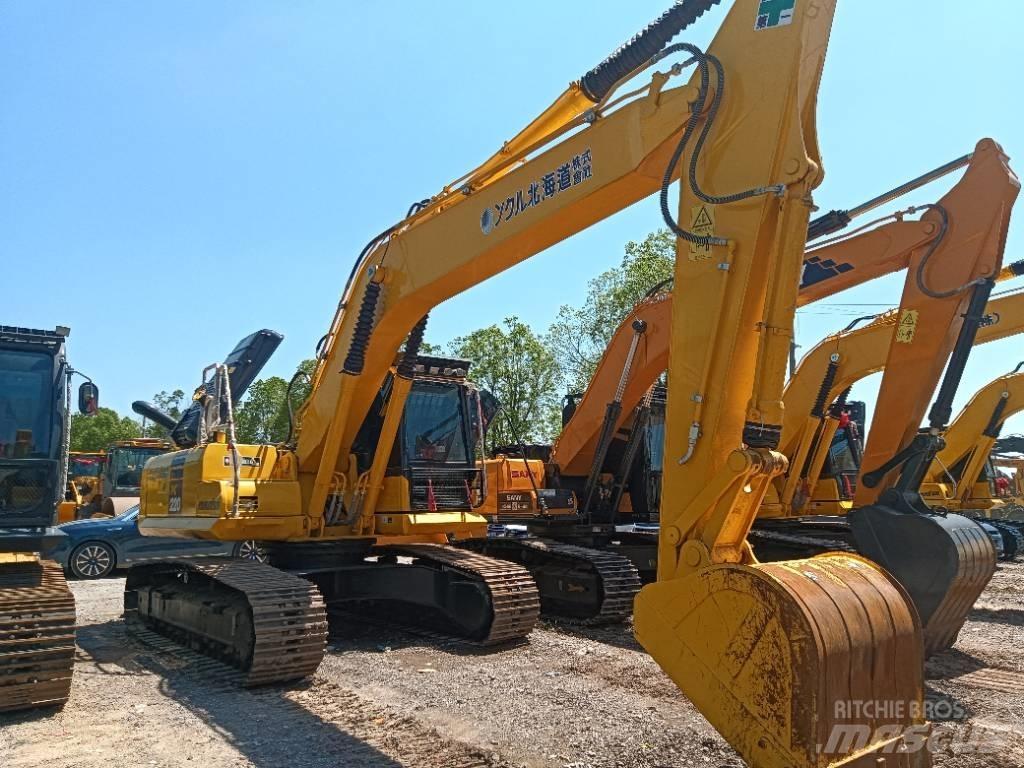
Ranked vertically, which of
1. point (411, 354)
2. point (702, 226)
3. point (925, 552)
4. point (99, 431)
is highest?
point (99, 431)

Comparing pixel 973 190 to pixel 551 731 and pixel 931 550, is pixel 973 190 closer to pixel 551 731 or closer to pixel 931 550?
pixel 931 550

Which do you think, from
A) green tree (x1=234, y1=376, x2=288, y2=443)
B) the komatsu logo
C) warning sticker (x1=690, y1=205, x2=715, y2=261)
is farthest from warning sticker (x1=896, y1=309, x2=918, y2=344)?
green tree (x1=234, y1=376, x2=288, y2=443)

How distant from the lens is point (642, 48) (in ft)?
18.1

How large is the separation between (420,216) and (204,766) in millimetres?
4723

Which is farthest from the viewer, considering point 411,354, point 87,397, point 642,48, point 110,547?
point 110,547

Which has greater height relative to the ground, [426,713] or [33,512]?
[33,512]

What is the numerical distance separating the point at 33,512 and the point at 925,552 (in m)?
6.63

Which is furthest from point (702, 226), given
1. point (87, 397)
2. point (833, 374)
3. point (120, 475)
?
point (120, 475)

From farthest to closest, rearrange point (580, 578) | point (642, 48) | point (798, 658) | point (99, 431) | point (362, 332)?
point (99, 431)
point (580, 578)
point (362, 332)
point (642, 48)
point (798, 658)

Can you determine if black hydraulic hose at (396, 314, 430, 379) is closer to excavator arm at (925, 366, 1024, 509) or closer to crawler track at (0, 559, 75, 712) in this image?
crawler track at (0, 559, 75, 712)

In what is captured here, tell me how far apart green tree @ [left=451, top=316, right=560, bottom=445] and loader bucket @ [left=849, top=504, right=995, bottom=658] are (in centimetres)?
2685

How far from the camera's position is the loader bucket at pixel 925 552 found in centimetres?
644

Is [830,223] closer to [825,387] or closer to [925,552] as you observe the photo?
[925,552]

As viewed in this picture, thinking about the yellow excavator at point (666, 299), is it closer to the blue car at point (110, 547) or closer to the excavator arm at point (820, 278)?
the excavator arm at point (820, 278)
